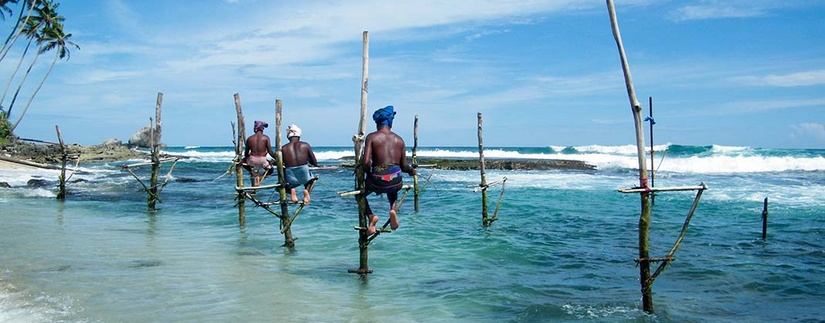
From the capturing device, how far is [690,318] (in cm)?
768

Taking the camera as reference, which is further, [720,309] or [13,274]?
[13,274]

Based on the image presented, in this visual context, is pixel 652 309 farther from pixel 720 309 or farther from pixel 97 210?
pixel 97 210

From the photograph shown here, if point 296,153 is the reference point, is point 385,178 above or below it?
below

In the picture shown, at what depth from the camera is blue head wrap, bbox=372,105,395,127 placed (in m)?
8.00

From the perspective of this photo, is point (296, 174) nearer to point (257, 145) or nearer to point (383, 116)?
point (257, 145)

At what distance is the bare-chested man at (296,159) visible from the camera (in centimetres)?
1062

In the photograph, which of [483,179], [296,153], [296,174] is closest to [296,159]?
[296,153]

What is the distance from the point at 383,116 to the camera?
7992mm

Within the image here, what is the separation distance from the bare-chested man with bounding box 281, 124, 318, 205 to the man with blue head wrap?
2.85 metres

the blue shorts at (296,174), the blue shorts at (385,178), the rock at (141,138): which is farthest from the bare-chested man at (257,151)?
the rock at (141,138)

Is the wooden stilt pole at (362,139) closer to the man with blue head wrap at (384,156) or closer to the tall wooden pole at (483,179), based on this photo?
the man with blue head wrap at (384,156)

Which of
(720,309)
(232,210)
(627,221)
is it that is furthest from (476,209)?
(720,309)

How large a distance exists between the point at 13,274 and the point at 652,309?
8842 mm

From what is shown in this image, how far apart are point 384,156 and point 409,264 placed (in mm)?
3662
